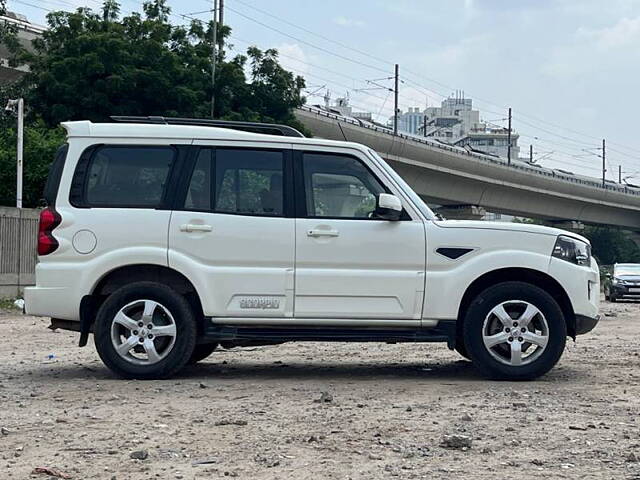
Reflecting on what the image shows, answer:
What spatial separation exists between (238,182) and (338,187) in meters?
0.86

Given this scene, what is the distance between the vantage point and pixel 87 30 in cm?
A: 3525

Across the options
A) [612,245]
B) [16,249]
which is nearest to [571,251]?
[16,249]

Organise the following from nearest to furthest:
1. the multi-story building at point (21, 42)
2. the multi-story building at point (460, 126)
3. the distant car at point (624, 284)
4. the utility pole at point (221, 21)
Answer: the distant car at point (624, 284) → the multi-story building at point (21, 42) → the utility pole at point (221, 21) → the multi-story building at point (460, 126)

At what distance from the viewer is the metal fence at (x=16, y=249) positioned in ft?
66.2

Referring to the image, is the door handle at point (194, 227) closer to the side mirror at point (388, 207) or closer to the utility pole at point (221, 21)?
the side mirror at point (388, 207)

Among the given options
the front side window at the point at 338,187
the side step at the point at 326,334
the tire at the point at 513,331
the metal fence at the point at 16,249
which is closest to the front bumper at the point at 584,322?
the tire at the point at 513,331

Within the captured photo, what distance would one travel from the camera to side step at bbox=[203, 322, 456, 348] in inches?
330

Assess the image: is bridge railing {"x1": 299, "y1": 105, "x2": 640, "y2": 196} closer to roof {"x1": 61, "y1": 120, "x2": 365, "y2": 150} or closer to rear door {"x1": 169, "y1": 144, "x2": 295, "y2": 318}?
roof {"x1": 61, "y1": 120, "x2": 365, "y2": 150}

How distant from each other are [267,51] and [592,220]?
38557 mm

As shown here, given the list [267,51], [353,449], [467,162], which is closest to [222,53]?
[267,51]

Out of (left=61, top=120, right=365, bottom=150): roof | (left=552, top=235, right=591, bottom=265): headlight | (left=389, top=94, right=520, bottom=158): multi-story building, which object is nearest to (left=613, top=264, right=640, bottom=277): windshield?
(left=552, top=235, right=591, bottom=265): headlight

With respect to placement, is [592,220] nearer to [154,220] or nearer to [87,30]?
[87,30]

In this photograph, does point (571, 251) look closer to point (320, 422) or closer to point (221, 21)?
point (320, 422)

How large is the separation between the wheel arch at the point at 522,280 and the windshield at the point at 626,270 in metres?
24.5
